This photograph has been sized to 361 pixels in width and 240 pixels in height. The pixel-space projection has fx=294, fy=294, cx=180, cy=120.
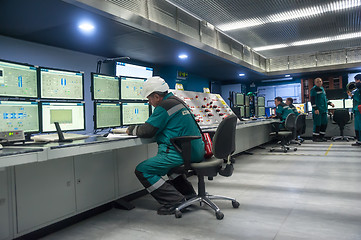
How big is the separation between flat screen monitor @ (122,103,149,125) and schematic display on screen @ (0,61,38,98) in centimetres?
90

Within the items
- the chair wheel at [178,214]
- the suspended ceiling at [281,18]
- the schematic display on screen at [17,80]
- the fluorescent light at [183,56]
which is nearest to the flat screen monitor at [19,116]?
the schematic display on screen at [17,80]

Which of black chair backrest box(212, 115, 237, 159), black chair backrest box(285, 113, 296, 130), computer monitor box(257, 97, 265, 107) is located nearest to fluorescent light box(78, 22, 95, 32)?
black chair backrest box(212, 115, 237, 159)

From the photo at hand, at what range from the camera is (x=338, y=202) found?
2627mm

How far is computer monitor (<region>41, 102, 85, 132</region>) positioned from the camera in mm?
2082

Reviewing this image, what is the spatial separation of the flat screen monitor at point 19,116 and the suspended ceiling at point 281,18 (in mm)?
2981

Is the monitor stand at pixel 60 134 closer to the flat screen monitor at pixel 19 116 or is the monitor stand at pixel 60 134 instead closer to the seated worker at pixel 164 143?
the flat screen monitor at pixel 19 116

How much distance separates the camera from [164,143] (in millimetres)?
2443

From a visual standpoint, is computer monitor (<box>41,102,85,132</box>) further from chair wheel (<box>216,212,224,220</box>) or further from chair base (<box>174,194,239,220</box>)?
chair wheel (<box>216,212,224,220</box>)

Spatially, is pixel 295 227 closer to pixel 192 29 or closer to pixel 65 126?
pixel 65 126

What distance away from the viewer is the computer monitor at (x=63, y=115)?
6.83 feet

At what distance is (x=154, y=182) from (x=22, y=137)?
1.01 metres

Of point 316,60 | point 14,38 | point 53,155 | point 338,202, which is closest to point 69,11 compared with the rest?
point 14,38

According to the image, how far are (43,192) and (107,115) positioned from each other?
83 centimetres

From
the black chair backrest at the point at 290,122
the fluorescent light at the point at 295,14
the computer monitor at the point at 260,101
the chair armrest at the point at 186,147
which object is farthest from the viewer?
the computer monitor at the point at 260,101
